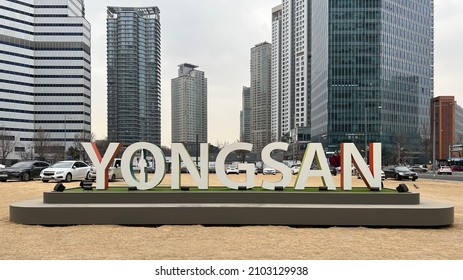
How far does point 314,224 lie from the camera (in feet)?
32.7

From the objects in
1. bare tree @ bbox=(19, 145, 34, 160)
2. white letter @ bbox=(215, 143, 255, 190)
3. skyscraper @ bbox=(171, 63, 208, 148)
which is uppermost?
skyscraper @ bbox=(171, 63, 208, 148)

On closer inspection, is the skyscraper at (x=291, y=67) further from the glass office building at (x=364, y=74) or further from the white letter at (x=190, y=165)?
the white letter at (x=190, y=165)

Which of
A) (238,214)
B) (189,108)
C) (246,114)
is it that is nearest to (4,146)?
(189,108)

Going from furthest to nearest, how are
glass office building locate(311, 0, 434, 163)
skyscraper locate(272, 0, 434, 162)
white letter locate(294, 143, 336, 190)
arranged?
skyscraper locate(272, 0, 434, 162), glass office building locate(311, 0, 434, 163), white letter locate(294, 143, 336, 190)

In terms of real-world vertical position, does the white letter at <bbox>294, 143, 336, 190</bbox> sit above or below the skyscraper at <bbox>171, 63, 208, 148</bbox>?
below

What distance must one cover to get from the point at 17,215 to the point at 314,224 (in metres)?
8.21

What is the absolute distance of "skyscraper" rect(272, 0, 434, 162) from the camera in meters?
98.8

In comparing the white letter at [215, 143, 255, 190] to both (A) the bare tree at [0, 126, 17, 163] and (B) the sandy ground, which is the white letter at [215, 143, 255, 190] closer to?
(B) the sandy ground

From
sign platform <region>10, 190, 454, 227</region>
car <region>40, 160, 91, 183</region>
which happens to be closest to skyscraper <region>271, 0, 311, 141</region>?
car <region>40, 160, 91, 183</region>

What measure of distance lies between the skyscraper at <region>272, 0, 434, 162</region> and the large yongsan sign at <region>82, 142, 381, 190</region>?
85150mm

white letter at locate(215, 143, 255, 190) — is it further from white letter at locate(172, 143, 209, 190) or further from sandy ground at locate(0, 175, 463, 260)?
sandy ground at locate(0, 175, 463, 260)

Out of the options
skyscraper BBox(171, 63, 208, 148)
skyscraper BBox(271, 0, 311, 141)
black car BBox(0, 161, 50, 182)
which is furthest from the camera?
skyscraper BBox(271, 0, 311, 141)

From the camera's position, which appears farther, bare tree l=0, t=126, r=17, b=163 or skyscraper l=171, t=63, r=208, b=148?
skyscraper l=171, t=63, r=208, b=148
